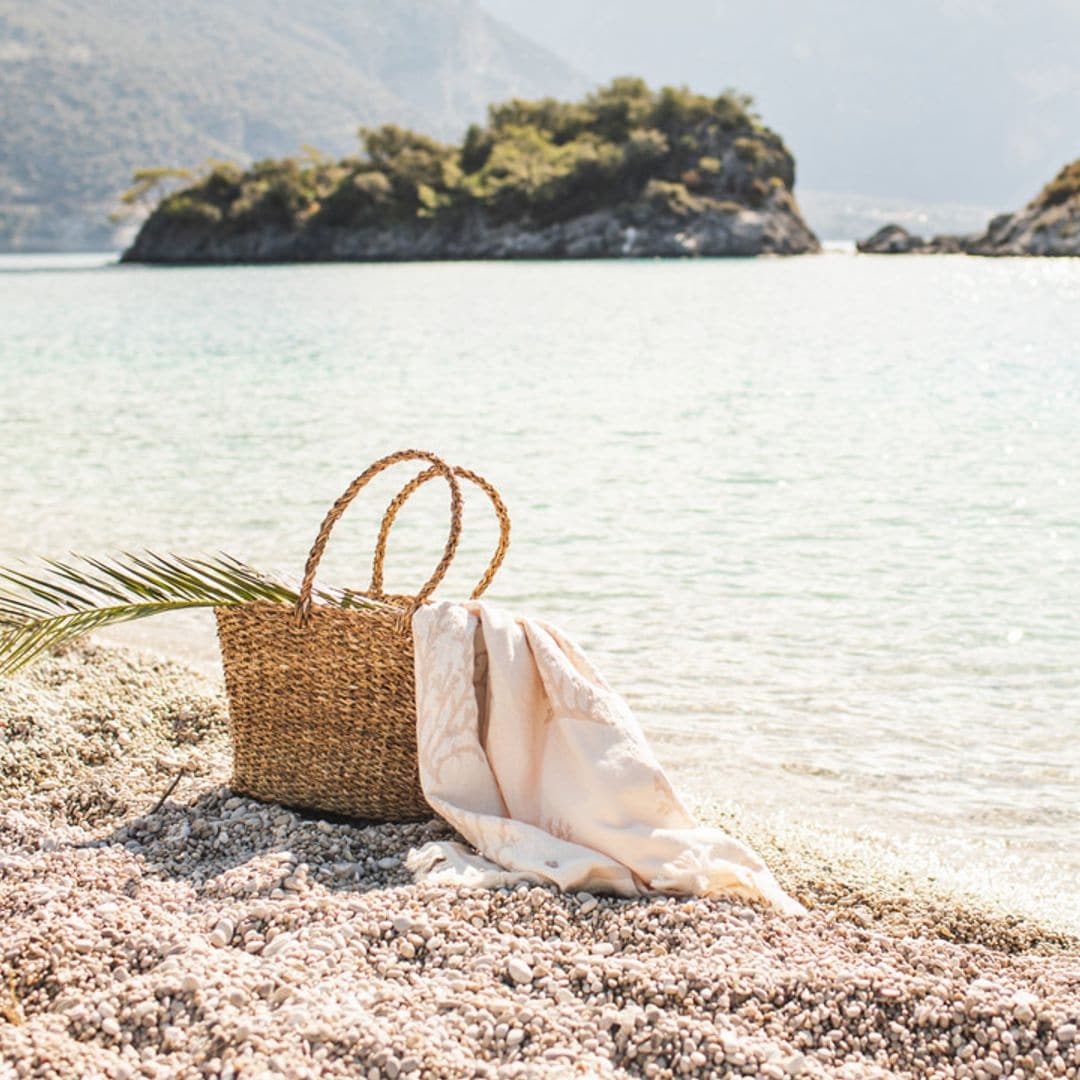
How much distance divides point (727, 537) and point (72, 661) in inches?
159

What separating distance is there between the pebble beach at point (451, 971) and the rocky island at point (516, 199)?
6873 cm

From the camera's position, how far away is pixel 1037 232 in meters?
60.1

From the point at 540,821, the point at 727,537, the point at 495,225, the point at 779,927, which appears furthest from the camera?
the point at 495,225

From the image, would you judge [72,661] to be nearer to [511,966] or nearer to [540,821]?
[540,821]

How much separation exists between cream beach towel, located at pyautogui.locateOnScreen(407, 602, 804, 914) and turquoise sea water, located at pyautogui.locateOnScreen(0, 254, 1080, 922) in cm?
106

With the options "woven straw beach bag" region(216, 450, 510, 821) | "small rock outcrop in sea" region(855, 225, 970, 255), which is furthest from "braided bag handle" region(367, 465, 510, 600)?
"small rock outcrop in sea" region(855, 225, 970, 255)

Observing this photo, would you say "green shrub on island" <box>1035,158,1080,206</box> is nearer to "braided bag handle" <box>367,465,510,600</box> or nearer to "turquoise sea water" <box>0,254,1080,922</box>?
"turquoise sea water" <box>0,254,1080,922</box>

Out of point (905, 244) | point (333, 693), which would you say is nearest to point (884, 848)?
point (333, 693)

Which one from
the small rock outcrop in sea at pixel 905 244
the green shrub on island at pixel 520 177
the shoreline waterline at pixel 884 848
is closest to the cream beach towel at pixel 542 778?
the shoreline waterline at pixel 884 848

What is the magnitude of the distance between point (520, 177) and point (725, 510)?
68.5m

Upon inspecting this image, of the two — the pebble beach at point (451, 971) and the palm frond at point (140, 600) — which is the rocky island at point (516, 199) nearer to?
the palm frond at point (140, 600)

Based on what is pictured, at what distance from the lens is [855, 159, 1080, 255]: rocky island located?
2299 inches

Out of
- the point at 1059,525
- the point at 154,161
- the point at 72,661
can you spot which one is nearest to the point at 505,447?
the point at 1059,525

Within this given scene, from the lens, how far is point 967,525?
26.3 feet
